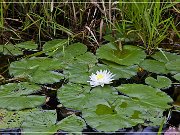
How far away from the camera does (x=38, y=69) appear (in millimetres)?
1606

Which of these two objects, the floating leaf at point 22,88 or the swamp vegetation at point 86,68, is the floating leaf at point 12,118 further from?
the floating leaf at point 22,88

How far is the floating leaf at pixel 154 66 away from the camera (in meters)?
1.61

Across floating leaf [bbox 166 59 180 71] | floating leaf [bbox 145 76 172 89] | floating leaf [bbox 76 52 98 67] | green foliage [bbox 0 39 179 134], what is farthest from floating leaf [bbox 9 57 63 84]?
floating leaf [bbox 166 59 180 71]

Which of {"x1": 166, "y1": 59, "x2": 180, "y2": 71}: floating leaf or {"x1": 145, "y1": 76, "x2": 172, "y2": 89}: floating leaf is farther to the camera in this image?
{"x1": 166, "y1": 59, "x2": 180, "y2": 71}: floating leaf

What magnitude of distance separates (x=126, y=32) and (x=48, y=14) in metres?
0.43

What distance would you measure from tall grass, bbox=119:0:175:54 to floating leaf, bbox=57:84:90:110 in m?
0.47

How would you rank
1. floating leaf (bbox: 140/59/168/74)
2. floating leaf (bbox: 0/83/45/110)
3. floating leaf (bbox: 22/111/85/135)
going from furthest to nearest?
floating leaf (bbox: 140/59/168/74), floating leaf (bbox: 0/83/45/110), floating leaf (bbox: 22/111/85/135)

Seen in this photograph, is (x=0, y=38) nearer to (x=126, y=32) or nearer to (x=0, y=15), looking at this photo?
(x=0, y=15)

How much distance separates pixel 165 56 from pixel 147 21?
19cm

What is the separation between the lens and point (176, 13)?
2010mm

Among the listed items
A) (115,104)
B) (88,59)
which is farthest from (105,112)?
(88,59)

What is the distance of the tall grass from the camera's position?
173cm

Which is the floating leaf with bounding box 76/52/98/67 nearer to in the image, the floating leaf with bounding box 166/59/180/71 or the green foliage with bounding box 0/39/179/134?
the green foliage with bounding box 0/39/179/134

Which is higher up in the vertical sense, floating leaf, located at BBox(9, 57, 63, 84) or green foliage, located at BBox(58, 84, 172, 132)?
floating leaf, located at BBox(9, 57, 63, 84)
